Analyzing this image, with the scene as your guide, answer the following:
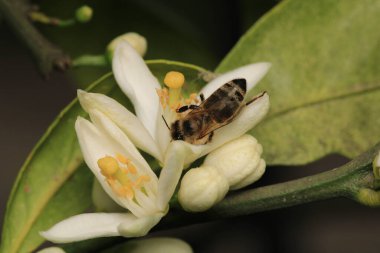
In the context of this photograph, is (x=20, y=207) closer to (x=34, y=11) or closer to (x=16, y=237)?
(x=16, y=237)

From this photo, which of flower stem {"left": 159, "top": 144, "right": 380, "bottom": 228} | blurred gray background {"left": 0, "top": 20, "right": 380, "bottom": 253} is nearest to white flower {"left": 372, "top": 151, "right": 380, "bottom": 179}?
flower stem {"left": 159, "top": 144, "right": 380, "bottom": 228}

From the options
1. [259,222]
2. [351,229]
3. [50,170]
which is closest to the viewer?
[50,170]

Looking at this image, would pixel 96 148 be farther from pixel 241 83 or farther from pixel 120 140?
pixel 241 83

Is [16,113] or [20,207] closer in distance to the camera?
[20,207]

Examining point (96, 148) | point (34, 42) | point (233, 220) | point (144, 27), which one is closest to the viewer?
point (96, 148)

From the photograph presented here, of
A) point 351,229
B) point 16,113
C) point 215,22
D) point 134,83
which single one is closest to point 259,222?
point 351,229

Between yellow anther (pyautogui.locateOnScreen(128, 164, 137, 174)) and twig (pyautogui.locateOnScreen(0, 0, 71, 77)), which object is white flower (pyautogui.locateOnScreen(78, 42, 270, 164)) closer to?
yellow anther (pyautogui.locateOnScreen(128, 164, 137, 174))

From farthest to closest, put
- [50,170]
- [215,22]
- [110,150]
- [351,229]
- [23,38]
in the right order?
[351,229] < [215,22] < [23,38] < [50,170] < [110,150]

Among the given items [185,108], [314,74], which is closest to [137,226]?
[185,108]
